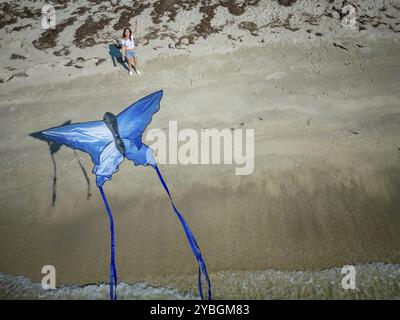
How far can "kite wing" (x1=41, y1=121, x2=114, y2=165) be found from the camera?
22.1 ft

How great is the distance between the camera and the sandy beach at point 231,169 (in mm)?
5668

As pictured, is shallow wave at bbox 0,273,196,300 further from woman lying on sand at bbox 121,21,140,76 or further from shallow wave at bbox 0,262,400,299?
woman lying on sand at bbox 121,21,140,76

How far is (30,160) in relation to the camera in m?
7.52

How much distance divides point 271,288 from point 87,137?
5.18 m

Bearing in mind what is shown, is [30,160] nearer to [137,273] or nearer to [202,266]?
[137,273]

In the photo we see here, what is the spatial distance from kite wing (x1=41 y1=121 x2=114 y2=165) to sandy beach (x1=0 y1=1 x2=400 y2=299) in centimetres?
57

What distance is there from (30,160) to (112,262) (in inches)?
151

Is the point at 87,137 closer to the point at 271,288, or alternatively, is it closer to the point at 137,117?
the point at 137,117

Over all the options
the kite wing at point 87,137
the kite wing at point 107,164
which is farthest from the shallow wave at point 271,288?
the kite wing at point 87,137

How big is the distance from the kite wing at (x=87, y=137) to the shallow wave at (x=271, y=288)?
2.82m

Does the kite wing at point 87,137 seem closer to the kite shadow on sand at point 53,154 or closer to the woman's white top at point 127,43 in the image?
the kite shadow on sand at point 53,154

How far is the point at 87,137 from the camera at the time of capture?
6.84 meters
